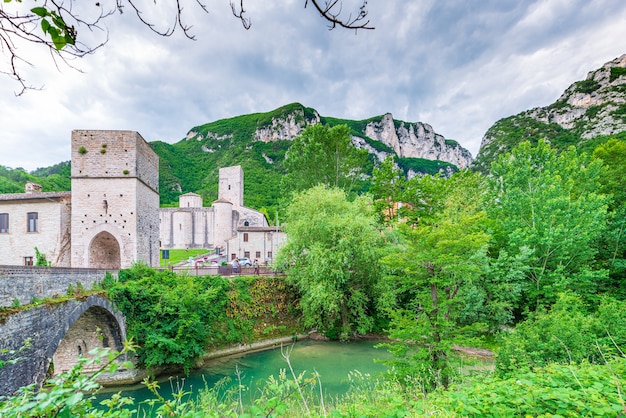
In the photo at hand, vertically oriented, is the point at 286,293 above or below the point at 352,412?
below

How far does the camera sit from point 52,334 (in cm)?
764

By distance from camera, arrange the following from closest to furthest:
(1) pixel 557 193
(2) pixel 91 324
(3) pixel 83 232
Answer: (2) pixel 91 324, (1) pixel 557 193, (3) pixel 83 232

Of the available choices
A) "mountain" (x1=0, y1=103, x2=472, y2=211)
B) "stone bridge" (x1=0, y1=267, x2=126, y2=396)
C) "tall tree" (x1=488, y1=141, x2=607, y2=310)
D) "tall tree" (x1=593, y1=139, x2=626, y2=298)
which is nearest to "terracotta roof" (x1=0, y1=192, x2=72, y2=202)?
"stone bridge" (x1=0, y1=267, x2=126, y2=396)

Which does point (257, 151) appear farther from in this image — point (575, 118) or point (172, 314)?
point (172, 314)

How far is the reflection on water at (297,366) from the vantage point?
1098 centimetres

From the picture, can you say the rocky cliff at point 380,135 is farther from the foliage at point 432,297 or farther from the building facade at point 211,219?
the foliage at point 432,297

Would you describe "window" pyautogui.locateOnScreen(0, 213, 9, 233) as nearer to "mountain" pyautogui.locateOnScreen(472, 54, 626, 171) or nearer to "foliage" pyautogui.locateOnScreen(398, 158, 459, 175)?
"mountain" pyautogui.locateOnScreen(472, 54, 626, 171)

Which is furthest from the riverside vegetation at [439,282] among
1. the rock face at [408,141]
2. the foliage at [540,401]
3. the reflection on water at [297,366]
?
the rock face at [408,141]

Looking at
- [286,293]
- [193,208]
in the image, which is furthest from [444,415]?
[193,208]

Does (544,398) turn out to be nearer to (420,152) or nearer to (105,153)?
(105,153)

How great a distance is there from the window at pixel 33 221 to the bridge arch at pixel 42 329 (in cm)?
696

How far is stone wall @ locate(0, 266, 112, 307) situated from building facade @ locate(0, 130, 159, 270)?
18.0 feet

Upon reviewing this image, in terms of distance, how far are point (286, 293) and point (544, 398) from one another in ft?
51.0

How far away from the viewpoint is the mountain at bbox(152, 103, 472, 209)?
72.5 m
